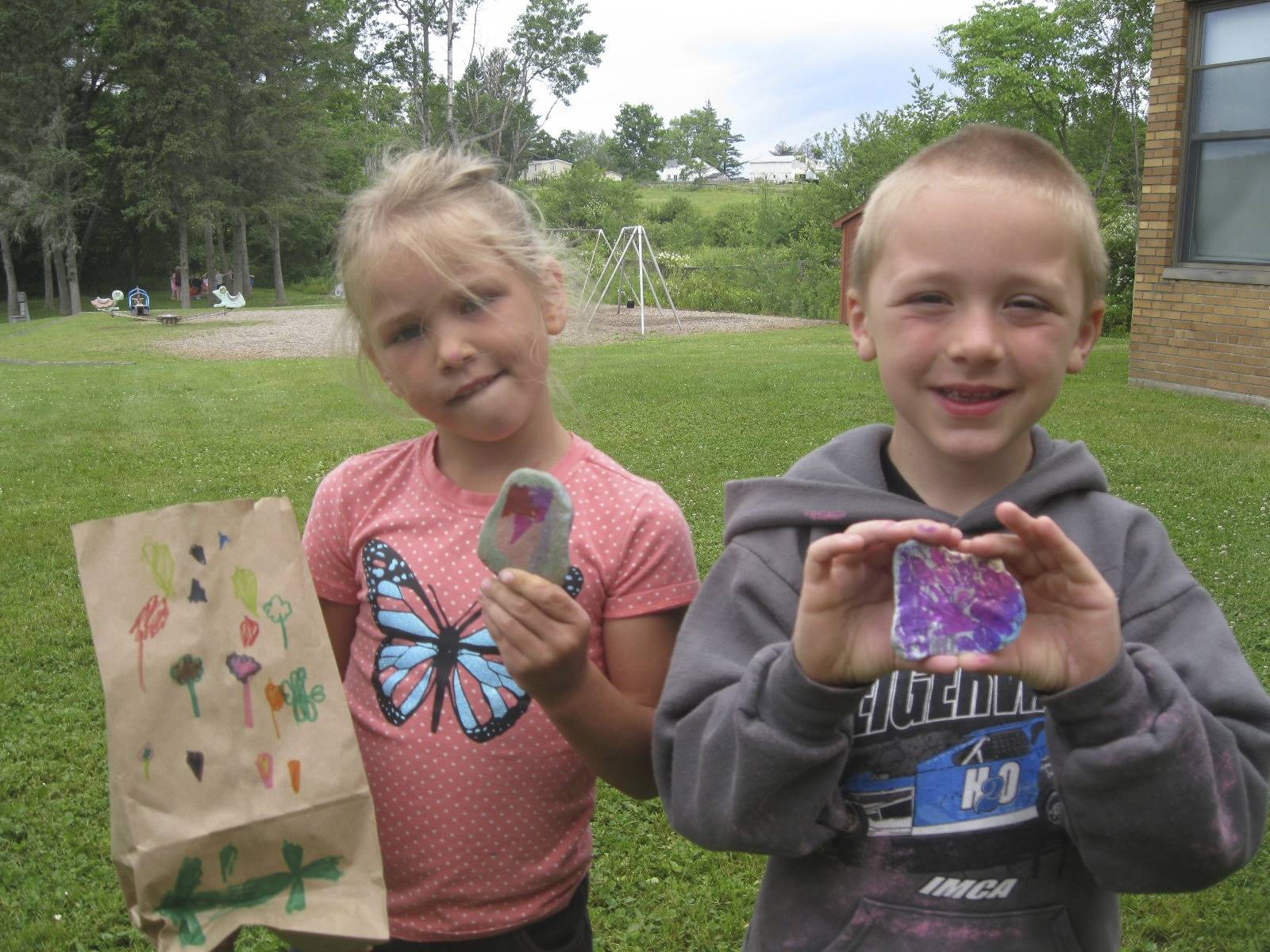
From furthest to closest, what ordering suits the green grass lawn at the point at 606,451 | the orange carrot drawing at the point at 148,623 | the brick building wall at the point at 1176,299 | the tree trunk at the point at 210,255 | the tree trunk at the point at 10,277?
the tree trunk at the point at 210,255, the tree trunk at the point at 10,277, the brick building wall at the point at 1176,299, the green grass lawn at the point at 606,451, the orange carrot drawing at the point at 148,623

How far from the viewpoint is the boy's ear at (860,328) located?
4.89 ft

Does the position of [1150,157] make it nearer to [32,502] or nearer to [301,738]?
[32,502]

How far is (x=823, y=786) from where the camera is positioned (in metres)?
1.28

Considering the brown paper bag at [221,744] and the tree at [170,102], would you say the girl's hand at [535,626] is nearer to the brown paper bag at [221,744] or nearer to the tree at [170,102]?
the brown paper bag at [221,744]

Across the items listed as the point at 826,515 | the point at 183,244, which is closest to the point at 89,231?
the point at 183,244

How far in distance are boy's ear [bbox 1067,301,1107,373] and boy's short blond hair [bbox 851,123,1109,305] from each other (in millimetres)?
18

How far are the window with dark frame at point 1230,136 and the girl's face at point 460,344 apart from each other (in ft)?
32.7

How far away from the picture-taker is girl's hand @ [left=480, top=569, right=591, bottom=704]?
138 cm

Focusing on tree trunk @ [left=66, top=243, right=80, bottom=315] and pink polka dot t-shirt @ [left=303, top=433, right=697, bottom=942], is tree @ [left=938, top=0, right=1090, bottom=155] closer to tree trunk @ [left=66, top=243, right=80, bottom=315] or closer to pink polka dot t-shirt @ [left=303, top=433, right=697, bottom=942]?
tree trunk @ [left=66, top=243, right=80, bottom=315]

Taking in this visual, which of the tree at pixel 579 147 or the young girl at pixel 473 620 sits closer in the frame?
the young girl at pixel 473 620

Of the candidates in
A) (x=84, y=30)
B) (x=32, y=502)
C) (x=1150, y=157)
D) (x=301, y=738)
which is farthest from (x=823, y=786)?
(x=84, y=30)

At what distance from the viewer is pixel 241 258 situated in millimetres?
40188

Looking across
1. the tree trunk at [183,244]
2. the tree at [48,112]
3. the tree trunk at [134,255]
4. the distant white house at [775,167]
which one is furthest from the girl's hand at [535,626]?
the distant white house at [775,167]

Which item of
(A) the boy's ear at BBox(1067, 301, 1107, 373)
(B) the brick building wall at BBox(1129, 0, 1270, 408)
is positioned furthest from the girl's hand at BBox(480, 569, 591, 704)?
(B) the brick building wall at BBox(1129, 0, 1270, 408)
